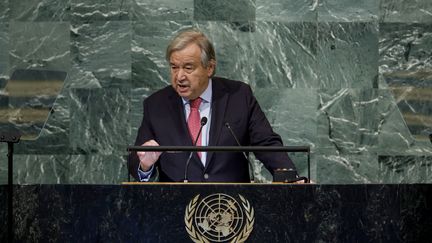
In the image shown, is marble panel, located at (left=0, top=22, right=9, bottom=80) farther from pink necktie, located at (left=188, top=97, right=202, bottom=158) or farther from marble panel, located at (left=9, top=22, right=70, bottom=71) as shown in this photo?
pink necktie, located at (left=188, top=97, right=202, bottom=158)

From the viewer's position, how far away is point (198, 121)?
6.79 metres

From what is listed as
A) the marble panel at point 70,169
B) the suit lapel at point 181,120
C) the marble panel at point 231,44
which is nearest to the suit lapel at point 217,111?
the suit lapel at point 181,120

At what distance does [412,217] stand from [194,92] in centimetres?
182

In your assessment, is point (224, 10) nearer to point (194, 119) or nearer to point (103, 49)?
point (103, 49)

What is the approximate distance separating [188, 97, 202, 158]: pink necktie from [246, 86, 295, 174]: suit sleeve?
1.04 ft

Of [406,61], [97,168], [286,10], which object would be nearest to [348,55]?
[406,61]

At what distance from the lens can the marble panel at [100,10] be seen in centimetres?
866

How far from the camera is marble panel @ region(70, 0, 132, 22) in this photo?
8.66 m

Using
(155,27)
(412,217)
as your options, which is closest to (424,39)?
(155,27)

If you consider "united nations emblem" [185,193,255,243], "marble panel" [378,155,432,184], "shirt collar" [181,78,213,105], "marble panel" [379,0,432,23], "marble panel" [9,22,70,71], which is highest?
"marble panel" [379,0,432,23]

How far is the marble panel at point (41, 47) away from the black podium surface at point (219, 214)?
11.0 feet

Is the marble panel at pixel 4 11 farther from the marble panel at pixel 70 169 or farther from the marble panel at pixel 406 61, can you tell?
the marble panel at pixel 406 61

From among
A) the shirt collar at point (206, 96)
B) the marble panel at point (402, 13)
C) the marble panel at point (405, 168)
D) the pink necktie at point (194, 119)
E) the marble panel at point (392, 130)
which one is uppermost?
the marble panel at point (402, 13)

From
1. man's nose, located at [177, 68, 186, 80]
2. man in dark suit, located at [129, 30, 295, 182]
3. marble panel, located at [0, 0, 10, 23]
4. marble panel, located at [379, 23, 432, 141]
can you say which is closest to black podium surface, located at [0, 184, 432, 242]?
man in dark suit, located at [129, 30, 295, 182]
